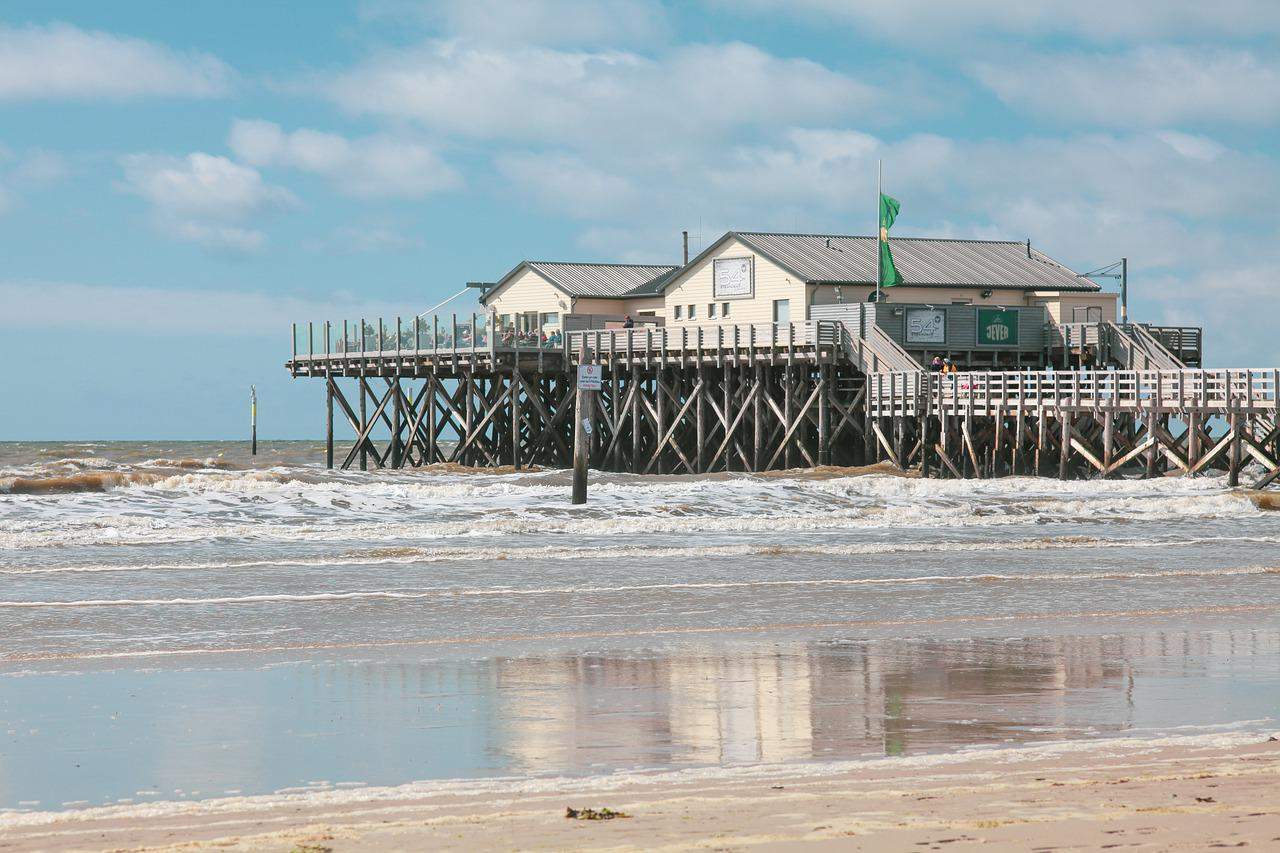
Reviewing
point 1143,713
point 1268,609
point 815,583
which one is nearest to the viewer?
point 1143,713

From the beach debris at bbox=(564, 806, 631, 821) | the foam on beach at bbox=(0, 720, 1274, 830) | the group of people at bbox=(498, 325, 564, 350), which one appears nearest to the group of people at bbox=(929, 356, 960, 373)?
the group of people at bbox=(498, 325, 564, 350)

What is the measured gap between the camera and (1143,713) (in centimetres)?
969

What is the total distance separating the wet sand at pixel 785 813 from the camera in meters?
6.40

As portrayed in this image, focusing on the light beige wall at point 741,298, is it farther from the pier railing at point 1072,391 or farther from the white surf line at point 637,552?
the white surf line at point 637,552

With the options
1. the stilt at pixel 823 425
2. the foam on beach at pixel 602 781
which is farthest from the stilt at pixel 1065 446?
the foam on beach at pixel 602 781

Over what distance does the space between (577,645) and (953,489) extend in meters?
25.0

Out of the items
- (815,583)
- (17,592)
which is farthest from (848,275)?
(17,592)

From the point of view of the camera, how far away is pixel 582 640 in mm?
13562

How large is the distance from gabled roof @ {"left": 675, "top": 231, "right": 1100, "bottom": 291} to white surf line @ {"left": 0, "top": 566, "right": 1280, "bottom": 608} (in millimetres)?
29584

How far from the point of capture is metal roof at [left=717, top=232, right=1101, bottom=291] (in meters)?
49.8

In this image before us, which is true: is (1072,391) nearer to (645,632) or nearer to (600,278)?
(600,278)

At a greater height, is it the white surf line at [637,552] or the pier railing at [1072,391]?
the pier railing at [1072,391]

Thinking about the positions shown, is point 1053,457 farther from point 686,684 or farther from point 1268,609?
point 686,684

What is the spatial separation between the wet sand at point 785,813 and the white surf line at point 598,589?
944 cm
